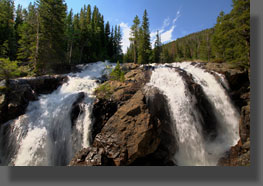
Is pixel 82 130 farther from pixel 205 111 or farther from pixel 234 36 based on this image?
pixel 234 36

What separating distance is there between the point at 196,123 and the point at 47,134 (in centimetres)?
A: 694

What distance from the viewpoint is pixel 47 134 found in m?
5.29

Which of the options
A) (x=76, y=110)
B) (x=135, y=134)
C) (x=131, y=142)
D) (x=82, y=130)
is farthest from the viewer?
(x=76, y=110)

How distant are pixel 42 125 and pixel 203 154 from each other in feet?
23.7

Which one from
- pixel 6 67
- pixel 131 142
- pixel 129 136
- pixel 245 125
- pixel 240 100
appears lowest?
pixel 131 142

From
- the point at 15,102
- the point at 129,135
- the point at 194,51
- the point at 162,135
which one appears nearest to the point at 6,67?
the point at 15,102

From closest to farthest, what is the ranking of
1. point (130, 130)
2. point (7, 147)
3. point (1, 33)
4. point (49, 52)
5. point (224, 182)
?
point (224, 182) < point (130, 130) < point (7, 147) < point (49, 52) < point (1, 33)

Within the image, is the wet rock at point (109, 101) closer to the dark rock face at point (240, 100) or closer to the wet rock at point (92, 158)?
the wet rock at point (92, 158)

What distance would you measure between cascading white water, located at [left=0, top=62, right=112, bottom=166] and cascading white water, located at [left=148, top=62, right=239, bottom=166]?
4.37 m

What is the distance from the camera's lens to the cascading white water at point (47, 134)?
15.7ft

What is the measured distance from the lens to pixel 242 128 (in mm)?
5039

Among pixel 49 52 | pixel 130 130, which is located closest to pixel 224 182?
pixel 130 130

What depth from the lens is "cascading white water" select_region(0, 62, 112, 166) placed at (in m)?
4.80

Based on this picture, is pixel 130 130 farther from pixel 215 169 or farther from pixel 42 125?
pixel 42 125
